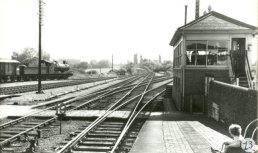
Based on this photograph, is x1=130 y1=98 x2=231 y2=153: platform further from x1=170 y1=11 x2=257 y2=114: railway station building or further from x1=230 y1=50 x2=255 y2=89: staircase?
x1=230 y1=50 x2=255 y2=89: staircase

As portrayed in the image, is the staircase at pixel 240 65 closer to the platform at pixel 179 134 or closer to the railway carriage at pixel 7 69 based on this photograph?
the platform at pixel 179 134

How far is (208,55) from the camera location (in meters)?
19.1

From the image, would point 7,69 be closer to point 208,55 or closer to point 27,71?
point 27,71

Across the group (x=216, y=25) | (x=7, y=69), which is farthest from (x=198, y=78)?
(x=7, y=69)

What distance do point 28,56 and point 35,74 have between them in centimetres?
5946

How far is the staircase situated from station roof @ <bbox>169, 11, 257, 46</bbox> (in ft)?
3.98

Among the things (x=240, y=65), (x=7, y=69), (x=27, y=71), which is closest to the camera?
(x=240, y=65)

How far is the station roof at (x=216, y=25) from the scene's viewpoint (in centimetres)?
1830

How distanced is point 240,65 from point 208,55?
5.77 ft

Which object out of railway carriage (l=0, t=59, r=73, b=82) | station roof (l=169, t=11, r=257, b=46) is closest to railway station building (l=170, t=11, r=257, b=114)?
station roof (l=169, t=11, r=257, b=46)

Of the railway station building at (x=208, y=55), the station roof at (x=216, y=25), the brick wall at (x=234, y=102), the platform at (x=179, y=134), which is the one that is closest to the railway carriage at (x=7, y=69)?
the railway station building at (x=208, y=55)

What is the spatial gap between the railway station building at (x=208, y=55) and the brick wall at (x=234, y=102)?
160cm

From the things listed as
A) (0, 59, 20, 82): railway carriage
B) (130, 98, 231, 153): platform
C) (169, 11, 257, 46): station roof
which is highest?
(169, 11, 257, 46): station roof

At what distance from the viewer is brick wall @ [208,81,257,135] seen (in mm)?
11344
